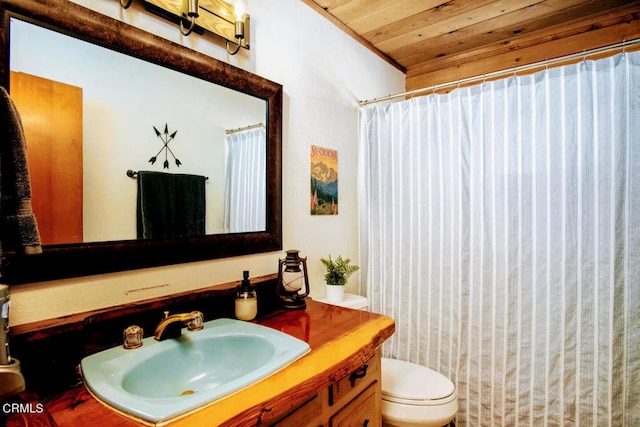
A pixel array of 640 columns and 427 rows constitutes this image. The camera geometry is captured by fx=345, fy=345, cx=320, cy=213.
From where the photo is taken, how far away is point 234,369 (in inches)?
42.9

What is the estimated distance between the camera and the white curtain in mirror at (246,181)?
1.42m

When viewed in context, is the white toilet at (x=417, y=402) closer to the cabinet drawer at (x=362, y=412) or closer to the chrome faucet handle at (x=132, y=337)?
the cabinet drawer at (x=362, y=412)

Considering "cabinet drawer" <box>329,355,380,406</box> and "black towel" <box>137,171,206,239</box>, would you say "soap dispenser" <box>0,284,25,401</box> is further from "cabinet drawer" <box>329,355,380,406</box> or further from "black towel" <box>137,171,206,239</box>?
"cabinet drawer" <box>329,355,380,406</box>

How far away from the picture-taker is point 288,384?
0.82 meters

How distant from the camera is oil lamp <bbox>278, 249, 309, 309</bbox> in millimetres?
1459

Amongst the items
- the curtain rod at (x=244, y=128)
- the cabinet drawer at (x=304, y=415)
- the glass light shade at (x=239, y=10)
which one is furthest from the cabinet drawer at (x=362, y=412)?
the glass light shade at (x=239, y=10)

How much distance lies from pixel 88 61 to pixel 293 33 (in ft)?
3.36

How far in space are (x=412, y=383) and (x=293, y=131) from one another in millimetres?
1325

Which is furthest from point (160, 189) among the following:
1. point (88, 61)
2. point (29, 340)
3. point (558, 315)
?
point (558, 315)

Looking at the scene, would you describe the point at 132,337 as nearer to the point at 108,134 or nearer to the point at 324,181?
the point at 108,134

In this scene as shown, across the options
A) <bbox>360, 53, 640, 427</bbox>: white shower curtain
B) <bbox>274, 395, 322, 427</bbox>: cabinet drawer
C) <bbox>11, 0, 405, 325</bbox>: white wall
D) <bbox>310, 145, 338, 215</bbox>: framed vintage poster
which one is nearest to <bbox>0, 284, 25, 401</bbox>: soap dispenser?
<bbox>11, 0, 405, 325</bbox>: white wall

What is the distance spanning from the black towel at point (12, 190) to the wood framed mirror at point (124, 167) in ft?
0.58

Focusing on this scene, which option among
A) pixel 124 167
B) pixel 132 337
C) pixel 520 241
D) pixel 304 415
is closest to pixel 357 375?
pixel 304 415

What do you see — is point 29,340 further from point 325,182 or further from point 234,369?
point 325,182
